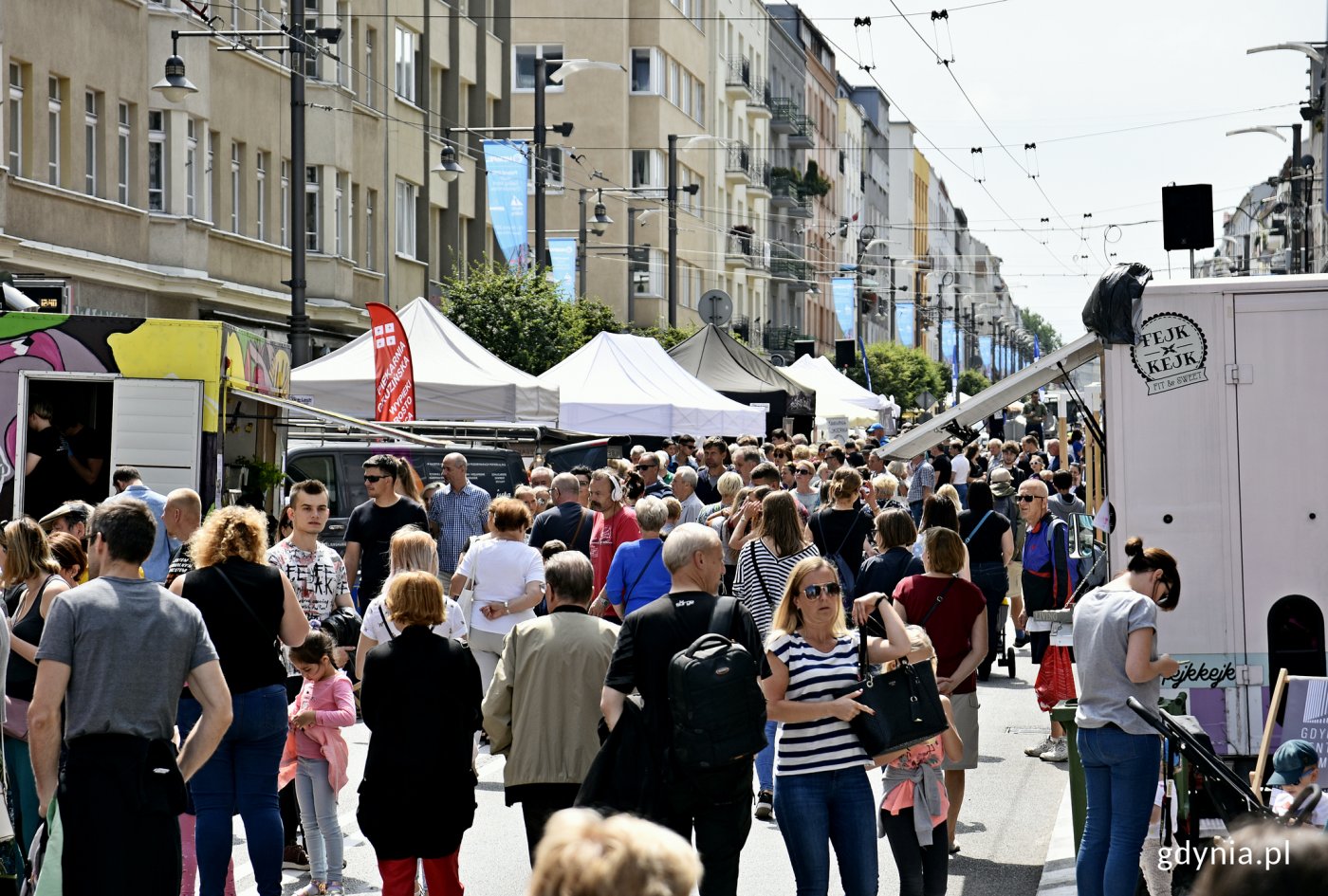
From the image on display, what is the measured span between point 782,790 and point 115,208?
20085 mm

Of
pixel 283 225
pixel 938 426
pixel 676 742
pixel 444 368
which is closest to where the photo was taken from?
pixel 676 742

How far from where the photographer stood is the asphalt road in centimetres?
848

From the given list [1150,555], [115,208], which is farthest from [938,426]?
[115,208]

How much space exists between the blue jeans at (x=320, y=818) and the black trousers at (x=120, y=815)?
6.52 feet

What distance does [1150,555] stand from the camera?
7301mm

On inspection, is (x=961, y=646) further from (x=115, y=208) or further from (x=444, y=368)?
(x=115, y=208)

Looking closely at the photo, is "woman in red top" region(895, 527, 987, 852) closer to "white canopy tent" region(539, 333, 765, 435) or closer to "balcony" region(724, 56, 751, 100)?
"white canopy tent" region(539, 333, 765, 435)

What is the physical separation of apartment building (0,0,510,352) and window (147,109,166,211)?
3 centimetres

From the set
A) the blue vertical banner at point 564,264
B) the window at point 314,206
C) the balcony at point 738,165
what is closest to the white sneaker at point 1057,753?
the window at point 314,206

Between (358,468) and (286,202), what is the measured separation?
1455cm

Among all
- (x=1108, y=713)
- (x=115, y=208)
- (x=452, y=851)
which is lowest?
(x=452, y=851)

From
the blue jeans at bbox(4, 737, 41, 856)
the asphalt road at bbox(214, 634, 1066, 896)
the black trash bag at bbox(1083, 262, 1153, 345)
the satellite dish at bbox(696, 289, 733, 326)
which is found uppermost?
the satellite dish at bbox(696, 289, 733, 326)

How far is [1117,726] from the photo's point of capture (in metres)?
7.12

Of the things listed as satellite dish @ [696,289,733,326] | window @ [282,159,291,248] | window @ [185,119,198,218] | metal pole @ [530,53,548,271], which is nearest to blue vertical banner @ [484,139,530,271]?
Result: metal pole @ [530,53,548,271]
